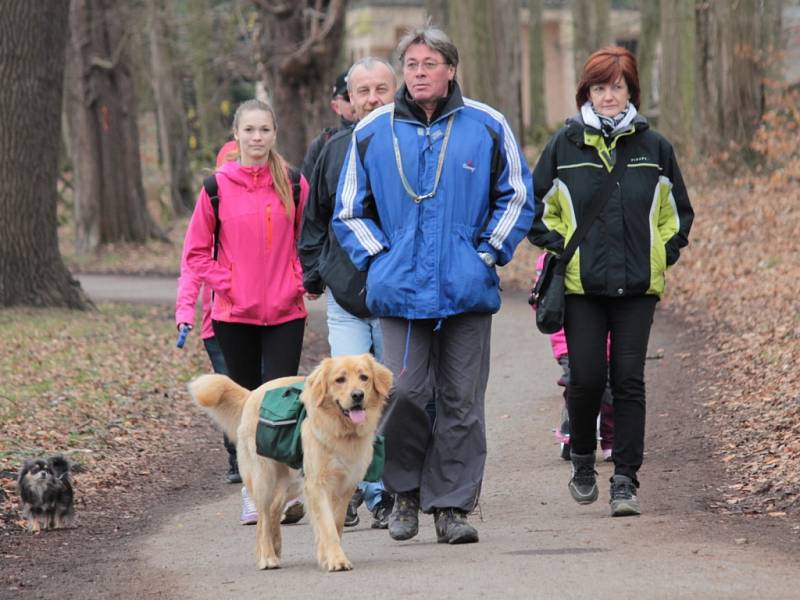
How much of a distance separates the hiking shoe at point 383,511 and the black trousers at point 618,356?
1.26 metres

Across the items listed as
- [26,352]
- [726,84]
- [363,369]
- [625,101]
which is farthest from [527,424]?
[726,84]

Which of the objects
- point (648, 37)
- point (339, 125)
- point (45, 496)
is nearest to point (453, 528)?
point (45, 496)

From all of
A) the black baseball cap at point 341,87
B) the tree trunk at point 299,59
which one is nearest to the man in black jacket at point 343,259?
the black baseball cap at point 341,87

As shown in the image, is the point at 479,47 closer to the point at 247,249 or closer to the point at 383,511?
the point at 247,249

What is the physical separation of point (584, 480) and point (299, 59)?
57.2 ft

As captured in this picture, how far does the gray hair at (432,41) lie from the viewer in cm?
678

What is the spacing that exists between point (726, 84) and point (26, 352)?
1419 centimetres

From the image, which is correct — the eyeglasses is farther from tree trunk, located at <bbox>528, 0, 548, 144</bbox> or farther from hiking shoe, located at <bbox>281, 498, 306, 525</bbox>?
tree trunk, located at <bbox>528, 0, 548, 144</bbox>

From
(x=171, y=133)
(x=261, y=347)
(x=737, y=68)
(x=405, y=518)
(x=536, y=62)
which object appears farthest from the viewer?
(x=536, y=62)

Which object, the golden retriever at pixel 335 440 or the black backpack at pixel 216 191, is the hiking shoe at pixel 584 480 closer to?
the golden retriever at pixel 335 440

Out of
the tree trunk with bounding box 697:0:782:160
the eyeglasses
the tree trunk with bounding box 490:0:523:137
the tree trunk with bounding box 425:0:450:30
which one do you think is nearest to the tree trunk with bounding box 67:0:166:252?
the tree trunk with bounding box 490:0:523:137

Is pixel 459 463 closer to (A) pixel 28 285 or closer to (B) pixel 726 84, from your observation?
(A) pixel 28 285

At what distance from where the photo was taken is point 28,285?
17.9m

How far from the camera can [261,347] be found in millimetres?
8297
